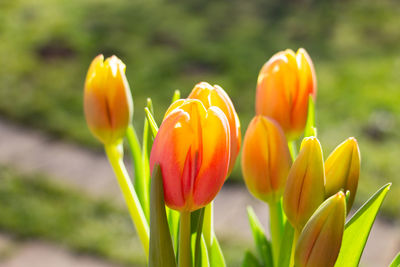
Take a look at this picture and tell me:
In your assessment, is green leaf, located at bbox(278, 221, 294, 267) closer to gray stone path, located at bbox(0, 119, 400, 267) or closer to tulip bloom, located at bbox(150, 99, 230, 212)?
tulip bloom, located at bbox(150, 99, 230, 212)

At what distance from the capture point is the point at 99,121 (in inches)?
30.5

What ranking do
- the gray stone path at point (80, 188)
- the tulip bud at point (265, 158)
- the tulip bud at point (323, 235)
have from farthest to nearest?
the gray stone path at point (80, 188) < the tulip bud at point (265, 158) < the tulip bud at point (323, 235)

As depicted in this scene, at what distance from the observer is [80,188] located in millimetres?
2744

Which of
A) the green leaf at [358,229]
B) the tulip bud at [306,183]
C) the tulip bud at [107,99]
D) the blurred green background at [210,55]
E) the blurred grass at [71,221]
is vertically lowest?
the blurred grass at [71,221]

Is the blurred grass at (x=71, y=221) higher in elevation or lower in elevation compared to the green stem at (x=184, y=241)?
lower

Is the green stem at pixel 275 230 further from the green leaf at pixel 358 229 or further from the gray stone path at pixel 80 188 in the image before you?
the gray stone path at pixel 80 188

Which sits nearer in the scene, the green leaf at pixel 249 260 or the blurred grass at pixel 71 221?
the green leaf at pixel 249 260

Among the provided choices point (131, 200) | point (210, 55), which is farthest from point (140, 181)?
point (210, 55)

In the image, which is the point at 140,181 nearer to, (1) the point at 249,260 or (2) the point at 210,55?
(1) the point at 249,260

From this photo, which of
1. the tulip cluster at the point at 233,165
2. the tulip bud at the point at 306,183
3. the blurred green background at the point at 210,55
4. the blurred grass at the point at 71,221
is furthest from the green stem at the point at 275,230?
the blurred green background at the point at 210,55

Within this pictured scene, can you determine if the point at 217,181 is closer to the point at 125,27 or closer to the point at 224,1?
the point at 125,27

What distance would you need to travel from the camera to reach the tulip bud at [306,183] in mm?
612

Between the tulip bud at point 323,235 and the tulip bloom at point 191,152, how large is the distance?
93 millimetres

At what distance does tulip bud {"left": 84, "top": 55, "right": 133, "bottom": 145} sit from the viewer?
0.75 metres
